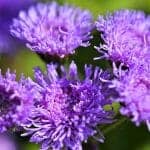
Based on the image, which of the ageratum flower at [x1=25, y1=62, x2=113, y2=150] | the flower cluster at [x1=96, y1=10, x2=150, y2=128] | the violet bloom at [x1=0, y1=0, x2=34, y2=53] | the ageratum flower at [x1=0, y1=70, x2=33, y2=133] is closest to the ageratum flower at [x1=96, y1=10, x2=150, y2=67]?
the flower cluster at [x1=96, y1=10, x2=150, y2=128]

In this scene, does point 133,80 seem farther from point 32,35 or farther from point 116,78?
point 32,35

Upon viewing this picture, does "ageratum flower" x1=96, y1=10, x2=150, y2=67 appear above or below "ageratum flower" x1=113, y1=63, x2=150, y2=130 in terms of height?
above

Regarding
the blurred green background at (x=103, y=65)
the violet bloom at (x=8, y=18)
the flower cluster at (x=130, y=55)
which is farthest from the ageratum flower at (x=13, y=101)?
the violet bloom at (x=8, y=18)

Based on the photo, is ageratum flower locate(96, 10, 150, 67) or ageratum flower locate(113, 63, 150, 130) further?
ageratum flower locate(96, 10, 150, 67)

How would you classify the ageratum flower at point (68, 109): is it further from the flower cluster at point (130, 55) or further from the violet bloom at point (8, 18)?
the violet bloom at point (8, 18)

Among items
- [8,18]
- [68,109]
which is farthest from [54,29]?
[8,18]

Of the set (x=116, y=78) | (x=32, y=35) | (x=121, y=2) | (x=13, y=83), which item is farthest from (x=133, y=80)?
(x=121, y=2)

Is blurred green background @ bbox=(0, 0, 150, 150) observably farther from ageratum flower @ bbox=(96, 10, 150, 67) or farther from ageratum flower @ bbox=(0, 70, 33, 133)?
ageratum flower @ bbox=(0, 70, 33, 133)
